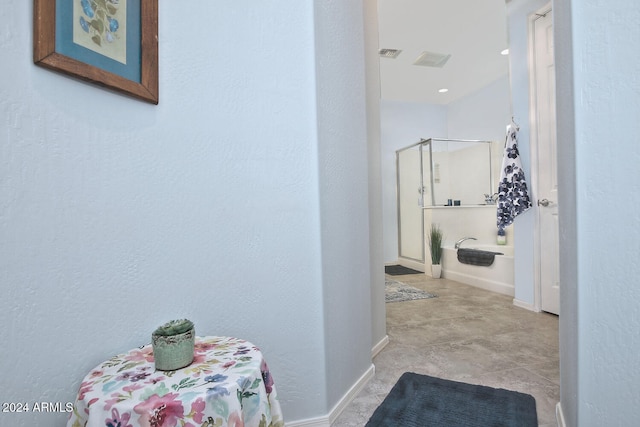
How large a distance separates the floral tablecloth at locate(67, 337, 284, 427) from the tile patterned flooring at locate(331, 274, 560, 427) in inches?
28.8

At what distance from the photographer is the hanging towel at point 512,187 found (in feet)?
9.23

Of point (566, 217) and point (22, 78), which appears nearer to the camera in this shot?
point (22, 78)

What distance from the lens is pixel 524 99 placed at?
2854mm

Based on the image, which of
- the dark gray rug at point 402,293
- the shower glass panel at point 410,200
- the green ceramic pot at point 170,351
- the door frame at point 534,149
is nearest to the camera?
the green ceramic pot at point 170,351

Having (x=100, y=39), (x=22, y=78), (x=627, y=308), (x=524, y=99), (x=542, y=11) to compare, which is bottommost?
(x=627, y=308)

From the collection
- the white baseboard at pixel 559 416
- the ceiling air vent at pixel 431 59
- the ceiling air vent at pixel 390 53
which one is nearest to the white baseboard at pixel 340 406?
the white baseboard at pixel 559 416

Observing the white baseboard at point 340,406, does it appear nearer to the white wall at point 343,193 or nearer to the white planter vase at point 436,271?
the white wall at point 343,193

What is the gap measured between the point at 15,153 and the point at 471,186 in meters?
5.32

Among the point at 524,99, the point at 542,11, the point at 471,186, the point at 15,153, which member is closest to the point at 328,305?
the point at 15,153

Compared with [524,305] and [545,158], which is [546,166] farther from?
[524,305]

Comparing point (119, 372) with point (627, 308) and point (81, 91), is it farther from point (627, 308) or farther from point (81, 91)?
point (627, 308)

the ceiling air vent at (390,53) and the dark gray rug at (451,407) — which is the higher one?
the ceiling air vent at (390,53)

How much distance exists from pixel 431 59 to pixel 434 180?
183 cm

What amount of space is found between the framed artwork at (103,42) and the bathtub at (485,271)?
358 cm
